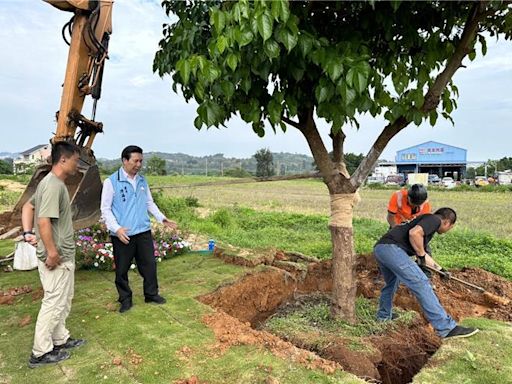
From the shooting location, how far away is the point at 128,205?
403cm

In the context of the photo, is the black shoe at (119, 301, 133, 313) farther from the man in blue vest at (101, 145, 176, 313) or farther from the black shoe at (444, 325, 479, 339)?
the black shoe at (444, 325, 479, 339)

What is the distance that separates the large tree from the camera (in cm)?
233

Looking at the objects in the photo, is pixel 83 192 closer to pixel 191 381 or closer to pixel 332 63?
pixel 191 381

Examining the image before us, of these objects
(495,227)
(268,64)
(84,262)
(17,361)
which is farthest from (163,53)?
(495,227)

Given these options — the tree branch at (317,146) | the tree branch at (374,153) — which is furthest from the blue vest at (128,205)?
the tree branch at (374,153)

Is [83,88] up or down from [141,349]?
up

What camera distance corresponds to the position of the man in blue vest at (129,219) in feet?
13.0

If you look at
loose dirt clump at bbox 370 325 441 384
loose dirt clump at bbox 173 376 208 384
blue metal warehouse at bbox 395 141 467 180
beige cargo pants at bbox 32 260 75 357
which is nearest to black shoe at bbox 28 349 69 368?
beige cargo pants at bbox 32 260 75 357

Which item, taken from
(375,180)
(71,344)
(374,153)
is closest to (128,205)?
(71,344)

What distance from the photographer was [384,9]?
305cm

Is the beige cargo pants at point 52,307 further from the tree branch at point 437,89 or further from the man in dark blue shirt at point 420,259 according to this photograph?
the man in dark blue shirt at point 420,259

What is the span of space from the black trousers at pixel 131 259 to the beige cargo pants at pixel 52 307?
0.73 metres

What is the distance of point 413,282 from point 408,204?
Result: 58.9 inches

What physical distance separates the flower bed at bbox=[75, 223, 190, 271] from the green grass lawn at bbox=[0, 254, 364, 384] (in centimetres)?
90
